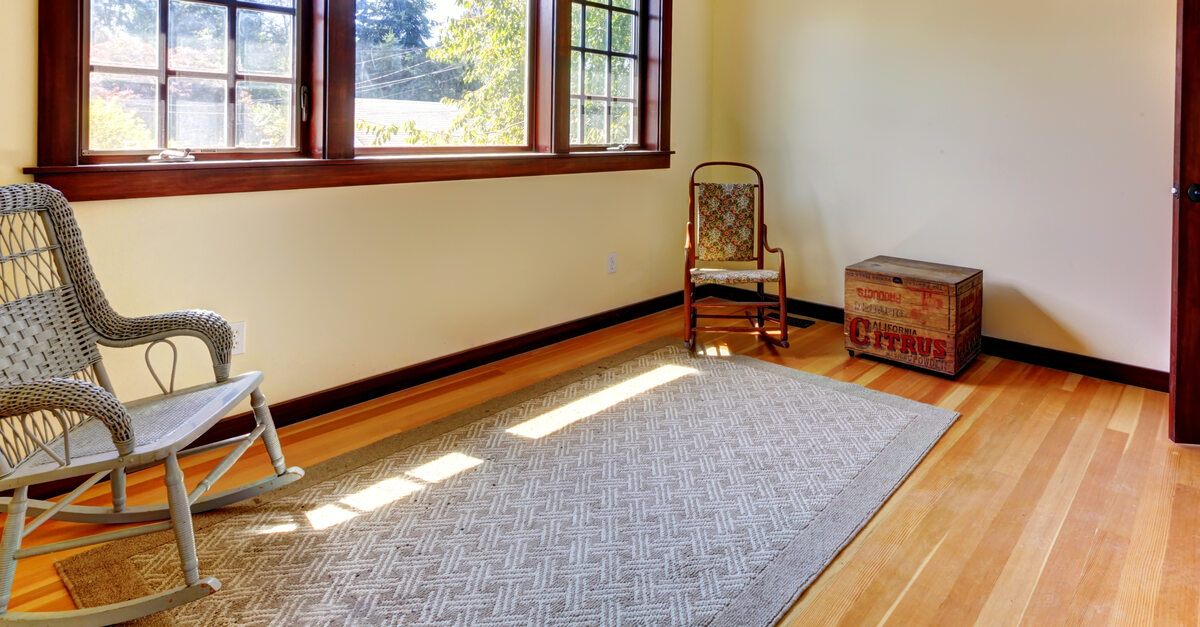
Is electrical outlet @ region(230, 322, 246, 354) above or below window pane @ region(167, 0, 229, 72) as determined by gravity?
below

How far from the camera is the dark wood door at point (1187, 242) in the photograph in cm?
262

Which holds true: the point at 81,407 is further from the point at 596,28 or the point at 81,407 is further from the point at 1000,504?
the point at 596,28

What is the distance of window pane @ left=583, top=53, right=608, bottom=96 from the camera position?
402 cm

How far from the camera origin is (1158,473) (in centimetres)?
255

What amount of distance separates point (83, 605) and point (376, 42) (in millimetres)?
2159

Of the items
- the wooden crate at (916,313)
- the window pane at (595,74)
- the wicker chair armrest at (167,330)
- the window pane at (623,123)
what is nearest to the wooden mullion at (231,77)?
the wicker chair armrest at (167,330)

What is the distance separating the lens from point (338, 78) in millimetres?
2818

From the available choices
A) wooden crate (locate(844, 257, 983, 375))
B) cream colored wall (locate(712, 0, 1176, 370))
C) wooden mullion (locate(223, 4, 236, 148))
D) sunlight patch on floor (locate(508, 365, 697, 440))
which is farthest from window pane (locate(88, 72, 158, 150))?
cream colored wall (locate(712, 0, 1176, 370))

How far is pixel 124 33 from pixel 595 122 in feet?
7.50

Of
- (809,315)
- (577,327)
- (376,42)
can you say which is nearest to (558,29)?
(376,42)

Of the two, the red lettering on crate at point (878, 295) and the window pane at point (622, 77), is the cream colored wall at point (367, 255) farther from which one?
Result: the red lettering on crate at point (878, 295)

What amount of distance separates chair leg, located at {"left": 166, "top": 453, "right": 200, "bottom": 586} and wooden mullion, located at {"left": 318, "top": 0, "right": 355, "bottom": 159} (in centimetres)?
146

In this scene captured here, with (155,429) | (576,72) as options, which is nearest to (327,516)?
(155,429)

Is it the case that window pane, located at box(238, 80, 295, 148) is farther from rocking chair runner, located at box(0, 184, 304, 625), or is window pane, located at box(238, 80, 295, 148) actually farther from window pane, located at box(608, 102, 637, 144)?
window pane, located at box(608, 102, 637, 144)
